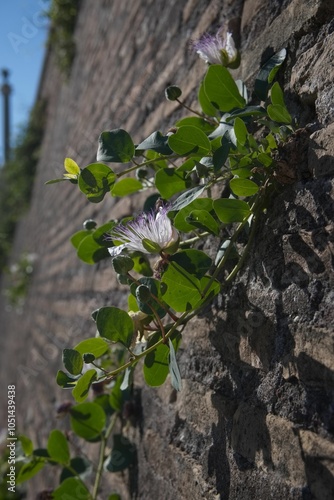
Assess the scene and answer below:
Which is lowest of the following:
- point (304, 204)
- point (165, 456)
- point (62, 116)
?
point (165, 456)

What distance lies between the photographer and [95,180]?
1161 mm

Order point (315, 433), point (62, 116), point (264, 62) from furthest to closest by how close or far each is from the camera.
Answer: point (62, 116) → point (264, 62) → point (315, 433)

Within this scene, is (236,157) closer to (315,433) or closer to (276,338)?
(276,338)

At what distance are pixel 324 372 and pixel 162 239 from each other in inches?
14.5

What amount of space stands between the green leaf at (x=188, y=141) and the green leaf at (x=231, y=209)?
137 mm

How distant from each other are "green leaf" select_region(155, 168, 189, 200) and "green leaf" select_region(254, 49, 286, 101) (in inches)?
9.0

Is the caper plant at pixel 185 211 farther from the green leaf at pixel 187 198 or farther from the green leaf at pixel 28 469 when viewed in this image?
the green leaf at pixel 28 469

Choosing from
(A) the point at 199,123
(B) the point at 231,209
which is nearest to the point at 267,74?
(A) the point at 199,123

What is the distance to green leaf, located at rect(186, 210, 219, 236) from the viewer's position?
1.04 m

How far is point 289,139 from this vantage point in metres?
0.99

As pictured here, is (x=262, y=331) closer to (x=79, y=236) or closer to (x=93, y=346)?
(x=93, y=346)

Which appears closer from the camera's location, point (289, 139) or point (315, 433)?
point (315, 433)

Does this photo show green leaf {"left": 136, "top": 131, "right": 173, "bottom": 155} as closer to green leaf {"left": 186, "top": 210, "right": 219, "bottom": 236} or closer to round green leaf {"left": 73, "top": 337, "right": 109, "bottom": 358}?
green leaf {"left": 186, "top": 210, "right": 219, "bottom": 236}

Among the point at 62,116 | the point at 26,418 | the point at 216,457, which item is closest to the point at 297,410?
the point at 216,457
